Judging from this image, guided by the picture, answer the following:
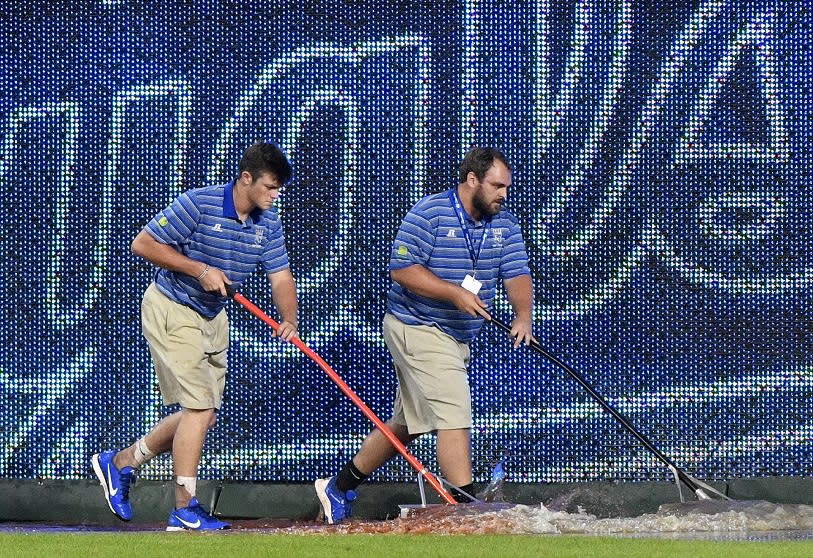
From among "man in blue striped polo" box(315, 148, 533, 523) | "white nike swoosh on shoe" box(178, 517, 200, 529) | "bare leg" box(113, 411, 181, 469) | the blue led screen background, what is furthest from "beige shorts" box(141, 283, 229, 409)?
the blue led screen background

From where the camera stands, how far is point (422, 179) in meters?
7.28

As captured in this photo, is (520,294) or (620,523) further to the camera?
(520,294)

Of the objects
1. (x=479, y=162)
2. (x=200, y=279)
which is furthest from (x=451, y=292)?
(x=200, y=279)

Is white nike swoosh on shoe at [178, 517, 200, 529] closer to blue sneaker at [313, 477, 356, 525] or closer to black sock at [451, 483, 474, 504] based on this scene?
blue sneaker at [313, 477, 356, 525]

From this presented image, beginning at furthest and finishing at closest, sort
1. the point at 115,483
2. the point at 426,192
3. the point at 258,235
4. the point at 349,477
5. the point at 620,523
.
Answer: the point at 426,192
the point at 349,477
the point at 115,483
the point at 258,235
the point at 620,523

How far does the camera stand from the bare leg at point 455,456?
6.18m

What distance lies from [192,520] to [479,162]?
1.99 metres

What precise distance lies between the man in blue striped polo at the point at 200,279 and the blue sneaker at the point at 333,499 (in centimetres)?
Result: 71

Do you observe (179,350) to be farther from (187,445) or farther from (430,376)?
(430,376)

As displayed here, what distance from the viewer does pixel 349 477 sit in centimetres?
677

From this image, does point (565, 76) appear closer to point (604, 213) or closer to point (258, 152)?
point (604, 213)

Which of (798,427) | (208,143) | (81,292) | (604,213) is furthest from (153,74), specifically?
(798,427)

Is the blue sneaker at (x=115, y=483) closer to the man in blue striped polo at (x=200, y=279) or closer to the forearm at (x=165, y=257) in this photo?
the man in blue striped polo at (x=200, y=279)

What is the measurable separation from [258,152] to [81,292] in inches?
65.2
